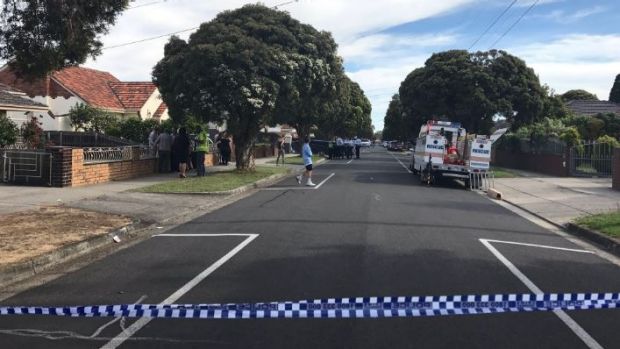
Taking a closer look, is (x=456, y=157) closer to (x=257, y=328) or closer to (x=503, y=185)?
(x=503, y=185)

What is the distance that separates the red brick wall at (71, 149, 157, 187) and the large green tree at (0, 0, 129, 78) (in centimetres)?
646

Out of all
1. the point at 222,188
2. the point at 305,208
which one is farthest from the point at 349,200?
the point at 222,188

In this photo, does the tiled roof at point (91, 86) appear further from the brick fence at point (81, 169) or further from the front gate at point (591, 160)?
the front gate at point (591, 160)

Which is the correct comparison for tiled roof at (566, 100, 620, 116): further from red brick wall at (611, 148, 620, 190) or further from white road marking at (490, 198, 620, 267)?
white road marking at (490, 198, 620, 267)

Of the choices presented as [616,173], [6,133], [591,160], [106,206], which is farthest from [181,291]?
[591,160]

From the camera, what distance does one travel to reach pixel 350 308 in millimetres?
5645

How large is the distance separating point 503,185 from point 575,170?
246 inches

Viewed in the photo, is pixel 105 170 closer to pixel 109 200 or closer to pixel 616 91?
pixel 109 200

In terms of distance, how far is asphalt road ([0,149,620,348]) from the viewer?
17.0 ft

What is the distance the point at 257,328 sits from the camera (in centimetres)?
538

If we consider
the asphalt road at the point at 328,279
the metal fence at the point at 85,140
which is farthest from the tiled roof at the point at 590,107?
the asphalt road at the point at 328,279

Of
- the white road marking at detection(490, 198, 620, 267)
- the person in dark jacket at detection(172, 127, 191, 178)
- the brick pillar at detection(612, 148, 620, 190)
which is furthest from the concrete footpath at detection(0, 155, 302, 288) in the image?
the brick pillar at detection(612, 148, 620, 190)

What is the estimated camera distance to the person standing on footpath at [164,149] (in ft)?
75.2

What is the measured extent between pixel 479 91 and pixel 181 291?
3083 cm
